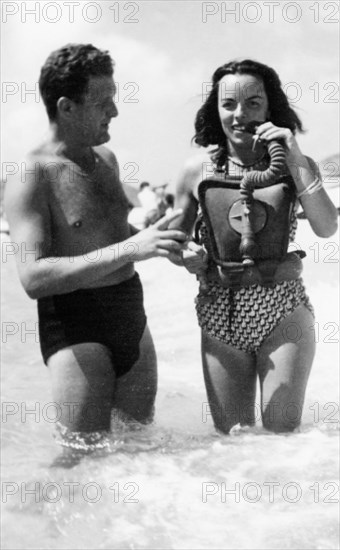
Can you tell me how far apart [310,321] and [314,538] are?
3.18ft

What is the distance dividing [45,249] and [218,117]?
0.97 meters

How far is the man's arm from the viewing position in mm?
2904

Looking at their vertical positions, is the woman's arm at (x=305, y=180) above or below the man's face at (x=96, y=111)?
below

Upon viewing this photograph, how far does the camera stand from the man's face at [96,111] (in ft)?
10.2

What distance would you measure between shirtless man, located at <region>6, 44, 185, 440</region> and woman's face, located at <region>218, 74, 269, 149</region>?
468mm

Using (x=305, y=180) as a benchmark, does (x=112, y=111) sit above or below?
above

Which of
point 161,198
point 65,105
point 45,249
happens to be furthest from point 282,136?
point 161,198

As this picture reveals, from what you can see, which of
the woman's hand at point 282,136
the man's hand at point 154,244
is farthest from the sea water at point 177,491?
the woman's hand at point 282,136

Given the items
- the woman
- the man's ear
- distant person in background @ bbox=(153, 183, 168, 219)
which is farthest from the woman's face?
distant person in background @ bbox=(153, 183, 168, 219)

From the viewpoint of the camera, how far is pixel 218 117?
344cm

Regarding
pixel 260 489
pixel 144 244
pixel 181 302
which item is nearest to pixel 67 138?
pixel 144 244

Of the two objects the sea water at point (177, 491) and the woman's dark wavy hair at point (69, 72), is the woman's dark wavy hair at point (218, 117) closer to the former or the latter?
the woman's dark wavy hair at point (69, 72)

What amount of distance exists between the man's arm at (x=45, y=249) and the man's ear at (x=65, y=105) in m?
0.26

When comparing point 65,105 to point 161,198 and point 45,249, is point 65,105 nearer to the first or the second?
point 45,249
